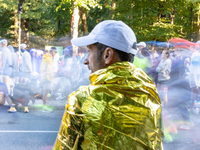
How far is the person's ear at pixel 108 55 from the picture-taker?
1.26 meters

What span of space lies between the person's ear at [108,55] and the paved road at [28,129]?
3.50 metres

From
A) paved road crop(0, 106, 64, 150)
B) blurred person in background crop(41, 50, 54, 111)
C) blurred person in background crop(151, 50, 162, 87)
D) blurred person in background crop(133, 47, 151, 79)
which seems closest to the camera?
paved road crop(0, 106, 64, 150)

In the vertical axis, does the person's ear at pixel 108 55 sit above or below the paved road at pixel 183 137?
above

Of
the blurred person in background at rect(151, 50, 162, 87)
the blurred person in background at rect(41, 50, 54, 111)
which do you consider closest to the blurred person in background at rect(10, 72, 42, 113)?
the blurred person in background at rect(41, 50, 54, 111)

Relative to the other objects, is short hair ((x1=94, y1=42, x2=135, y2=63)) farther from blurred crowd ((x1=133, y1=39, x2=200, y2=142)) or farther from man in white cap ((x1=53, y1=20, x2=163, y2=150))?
blurred crowd ((x1=133, y1=39, x2=200, y2=142))

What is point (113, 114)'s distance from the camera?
1085mm

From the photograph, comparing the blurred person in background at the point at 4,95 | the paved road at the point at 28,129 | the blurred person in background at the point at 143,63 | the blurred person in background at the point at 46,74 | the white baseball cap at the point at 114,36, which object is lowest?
the paved road at the point at 28,129

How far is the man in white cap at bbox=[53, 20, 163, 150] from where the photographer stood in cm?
107

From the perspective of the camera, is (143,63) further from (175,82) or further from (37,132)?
(37,132)

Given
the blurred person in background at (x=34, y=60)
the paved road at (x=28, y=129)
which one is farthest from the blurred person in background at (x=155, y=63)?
the blurred person in background at (x=34, y=60)

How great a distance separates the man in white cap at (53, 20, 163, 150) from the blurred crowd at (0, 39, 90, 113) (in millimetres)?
6225

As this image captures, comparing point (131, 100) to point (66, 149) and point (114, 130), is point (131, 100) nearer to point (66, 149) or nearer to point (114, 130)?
point (114, 130)

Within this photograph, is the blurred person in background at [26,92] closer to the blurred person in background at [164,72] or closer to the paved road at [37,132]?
the paved road at [37,132]

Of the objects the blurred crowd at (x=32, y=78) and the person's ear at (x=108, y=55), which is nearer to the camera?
the person's ear at (x=108, y=55)
